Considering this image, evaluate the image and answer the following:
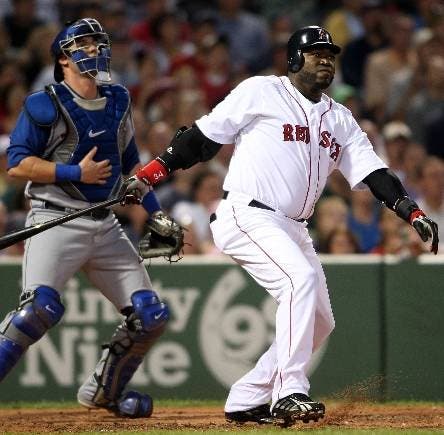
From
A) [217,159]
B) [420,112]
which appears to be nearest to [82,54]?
[217,159]

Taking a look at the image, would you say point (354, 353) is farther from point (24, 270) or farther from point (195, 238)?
point (24, 270)

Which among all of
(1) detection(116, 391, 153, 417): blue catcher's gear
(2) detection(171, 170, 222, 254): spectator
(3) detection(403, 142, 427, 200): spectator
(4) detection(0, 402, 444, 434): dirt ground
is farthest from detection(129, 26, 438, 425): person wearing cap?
(3) detection(403, 142, 427, 200): spectator

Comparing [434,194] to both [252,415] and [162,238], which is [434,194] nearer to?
[162,238]

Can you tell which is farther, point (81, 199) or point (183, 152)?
point (81, 199)

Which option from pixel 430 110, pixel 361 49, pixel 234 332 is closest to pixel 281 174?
pixel 234 332

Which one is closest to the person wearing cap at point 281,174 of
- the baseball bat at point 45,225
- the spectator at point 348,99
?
the baseball bat at point 45,225

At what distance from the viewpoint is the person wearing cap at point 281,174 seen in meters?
6.71

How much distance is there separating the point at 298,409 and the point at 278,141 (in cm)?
148

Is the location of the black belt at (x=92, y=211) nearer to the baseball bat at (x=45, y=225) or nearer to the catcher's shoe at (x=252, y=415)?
the baseball bat at (x=45, y=225)

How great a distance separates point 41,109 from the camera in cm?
707

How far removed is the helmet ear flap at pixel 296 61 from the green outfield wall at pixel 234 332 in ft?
7.42

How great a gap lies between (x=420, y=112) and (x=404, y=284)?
148 inches

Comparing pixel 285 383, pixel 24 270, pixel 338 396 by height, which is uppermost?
pixel 24 270

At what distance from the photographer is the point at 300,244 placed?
6965mm
